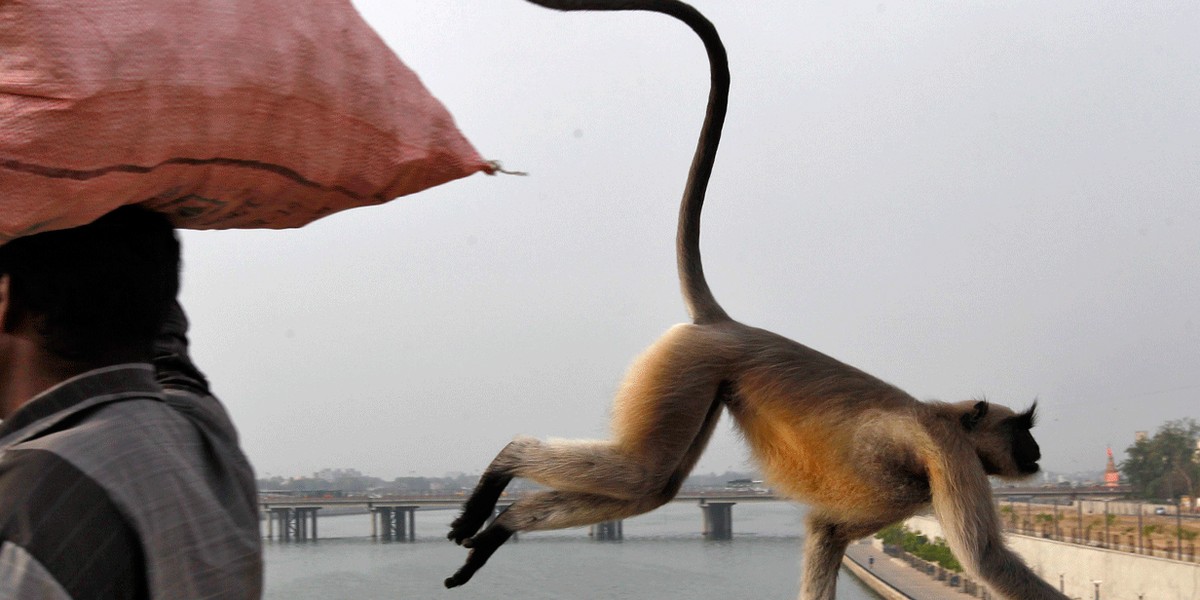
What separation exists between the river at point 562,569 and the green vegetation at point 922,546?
8.10 ft

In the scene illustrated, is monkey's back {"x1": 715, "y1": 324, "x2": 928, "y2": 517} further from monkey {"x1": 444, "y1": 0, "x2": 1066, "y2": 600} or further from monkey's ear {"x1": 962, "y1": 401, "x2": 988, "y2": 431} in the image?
→ monkey's ear {"x1": 962, "y1": 401, "x2": 988, "y2": 431}

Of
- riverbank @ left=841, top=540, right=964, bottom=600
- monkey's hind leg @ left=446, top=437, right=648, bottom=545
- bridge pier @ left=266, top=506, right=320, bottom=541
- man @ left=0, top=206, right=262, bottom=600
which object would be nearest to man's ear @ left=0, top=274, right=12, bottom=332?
man @ left=0, top=206, right=262, bottom=600

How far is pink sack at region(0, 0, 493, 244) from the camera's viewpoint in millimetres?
878

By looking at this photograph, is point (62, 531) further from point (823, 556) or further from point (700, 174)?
point (823, 556)

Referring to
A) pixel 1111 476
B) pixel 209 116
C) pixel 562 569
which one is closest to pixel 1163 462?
pixel 1111 476

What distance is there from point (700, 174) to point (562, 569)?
42944 mm

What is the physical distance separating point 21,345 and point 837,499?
243cm

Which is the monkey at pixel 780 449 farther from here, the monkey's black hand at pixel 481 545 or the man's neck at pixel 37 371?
the man's neck at pixel 37 371

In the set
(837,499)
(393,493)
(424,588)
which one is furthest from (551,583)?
(837,499)

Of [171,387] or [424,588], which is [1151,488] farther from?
[171,387]

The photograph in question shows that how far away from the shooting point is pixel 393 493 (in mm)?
34344

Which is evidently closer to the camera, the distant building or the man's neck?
the man's neck

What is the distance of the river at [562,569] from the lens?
36094 mm

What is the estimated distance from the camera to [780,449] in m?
3.04
